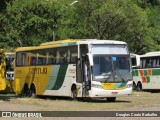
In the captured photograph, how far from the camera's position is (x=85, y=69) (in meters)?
25.3

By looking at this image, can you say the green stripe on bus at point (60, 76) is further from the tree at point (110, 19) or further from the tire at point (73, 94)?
the tree at point (110, 19)

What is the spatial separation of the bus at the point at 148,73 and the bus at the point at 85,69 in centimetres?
1067

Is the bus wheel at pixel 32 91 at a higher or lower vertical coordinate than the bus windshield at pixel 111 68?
lower

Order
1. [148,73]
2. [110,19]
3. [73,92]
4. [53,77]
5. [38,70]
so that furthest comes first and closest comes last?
[110,19], [148,73], [38,70], [53,77], [73,92]

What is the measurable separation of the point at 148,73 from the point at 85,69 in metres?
15.1

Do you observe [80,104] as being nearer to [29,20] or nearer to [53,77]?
[53,77]

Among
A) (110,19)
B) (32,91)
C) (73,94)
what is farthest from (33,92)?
(110,19)

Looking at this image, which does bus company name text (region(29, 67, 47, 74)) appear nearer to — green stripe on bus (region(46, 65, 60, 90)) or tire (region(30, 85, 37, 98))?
green stripe on bus (region(46, 65, 60, 90))

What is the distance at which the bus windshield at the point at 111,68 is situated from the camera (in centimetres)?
2484

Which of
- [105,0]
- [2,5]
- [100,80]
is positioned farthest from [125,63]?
[105,0]

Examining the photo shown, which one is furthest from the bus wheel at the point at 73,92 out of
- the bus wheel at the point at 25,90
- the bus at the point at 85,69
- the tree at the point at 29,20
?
the tree at the point at 29,20

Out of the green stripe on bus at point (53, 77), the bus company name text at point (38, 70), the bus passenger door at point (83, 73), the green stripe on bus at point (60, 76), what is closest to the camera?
the bus passenger door at point (83, 73)

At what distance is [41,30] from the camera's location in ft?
136

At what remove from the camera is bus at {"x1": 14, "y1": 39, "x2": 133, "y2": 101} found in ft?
81.5
